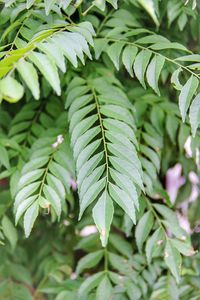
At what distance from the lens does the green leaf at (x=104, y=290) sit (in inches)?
48.4

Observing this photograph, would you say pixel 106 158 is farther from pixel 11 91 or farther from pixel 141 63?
pixel 11 91

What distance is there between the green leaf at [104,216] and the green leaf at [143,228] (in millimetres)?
343

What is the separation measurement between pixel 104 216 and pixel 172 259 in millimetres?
340

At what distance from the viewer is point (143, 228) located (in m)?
1.27

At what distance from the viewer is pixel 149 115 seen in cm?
142

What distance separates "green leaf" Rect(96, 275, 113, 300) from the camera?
1230 mm

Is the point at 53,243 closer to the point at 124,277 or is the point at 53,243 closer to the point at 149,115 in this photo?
the point at 124,277

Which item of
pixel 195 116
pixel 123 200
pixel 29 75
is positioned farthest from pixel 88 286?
pixel 29 75

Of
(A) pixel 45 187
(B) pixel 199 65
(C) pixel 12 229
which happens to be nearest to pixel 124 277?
(C) pixel 12 229

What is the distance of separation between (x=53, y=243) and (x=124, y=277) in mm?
371

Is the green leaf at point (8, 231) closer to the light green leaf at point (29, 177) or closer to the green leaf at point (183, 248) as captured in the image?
the light green leaf at point (29, 177)

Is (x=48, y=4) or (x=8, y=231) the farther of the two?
(x=8, y=231)

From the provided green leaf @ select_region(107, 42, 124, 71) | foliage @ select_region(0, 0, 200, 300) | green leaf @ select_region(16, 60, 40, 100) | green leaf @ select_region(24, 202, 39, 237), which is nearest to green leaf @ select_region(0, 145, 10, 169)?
foliage @ select_region(0, 0, 200, 300)

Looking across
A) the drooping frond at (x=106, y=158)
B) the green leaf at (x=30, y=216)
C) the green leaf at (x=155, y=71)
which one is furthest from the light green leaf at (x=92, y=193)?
the green leaf at (x=155, y=71)
